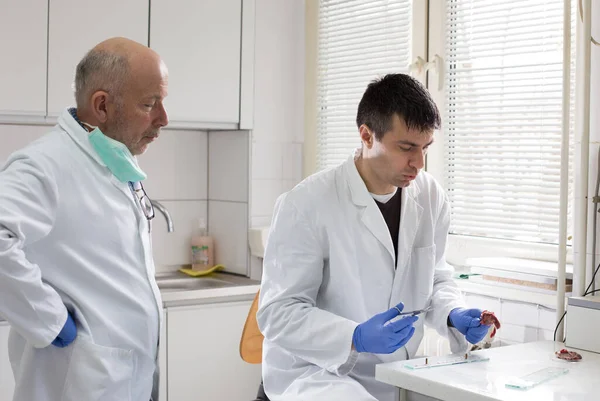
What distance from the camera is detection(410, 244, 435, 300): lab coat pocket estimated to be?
2223 millimetres

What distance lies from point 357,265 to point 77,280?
730mm

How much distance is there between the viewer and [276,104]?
365 cm

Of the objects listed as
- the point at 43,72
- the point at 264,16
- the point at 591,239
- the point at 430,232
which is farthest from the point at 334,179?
the point at 264,16

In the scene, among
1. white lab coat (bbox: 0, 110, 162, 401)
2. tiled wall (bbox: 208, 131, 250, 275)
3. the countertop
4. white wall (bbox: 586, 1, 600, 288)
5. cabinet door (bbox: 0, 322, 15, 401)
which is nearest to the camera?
white lab coat (bbox: 0, 110, 162, 401)

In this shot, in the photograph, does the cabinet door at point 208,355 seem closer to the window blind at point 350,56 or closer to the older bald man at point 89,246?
the window blind at point 350,56

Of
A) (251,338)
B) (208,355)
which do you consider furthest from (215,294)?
(251,338)

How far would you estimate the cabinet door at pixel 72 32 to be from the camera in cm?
301

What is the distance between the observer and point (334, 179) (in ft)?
7.22

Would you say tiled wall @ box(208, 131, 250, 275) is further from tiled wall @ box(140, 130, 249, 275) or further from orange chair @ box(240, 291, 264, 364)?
orange chair @ box(240, 291, 264, 364)

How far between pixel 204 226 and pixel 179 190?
8.1 inches

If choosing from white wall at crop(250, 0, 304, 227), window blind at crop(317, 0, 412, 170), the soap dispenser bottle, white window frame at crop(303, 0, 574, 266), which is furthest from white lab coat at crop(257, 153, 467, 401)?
the soap dispenser bottle

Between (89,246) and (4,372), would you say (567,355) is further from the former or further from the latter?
(4,372)

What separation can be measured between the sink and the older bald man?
140 centimetres

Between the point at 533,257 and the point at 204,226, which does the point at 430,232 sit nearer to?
the point at 533,257
